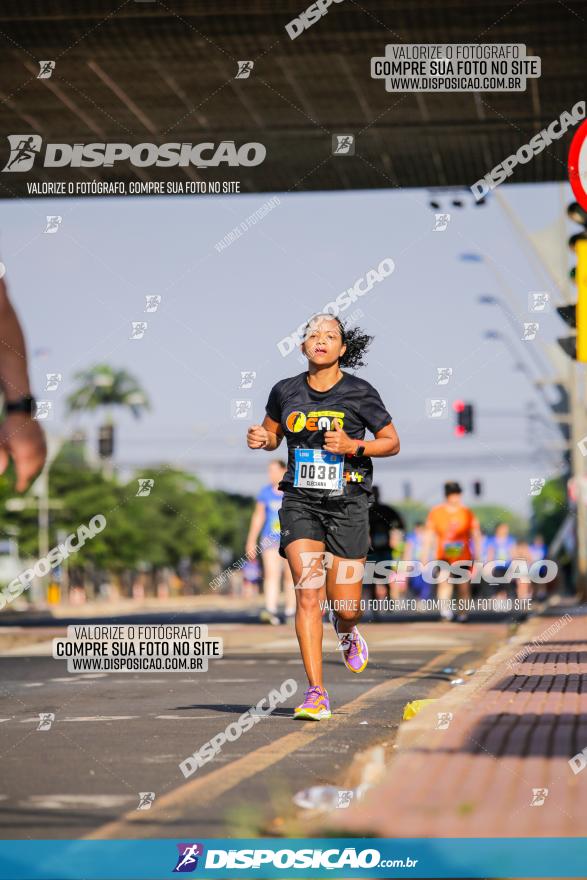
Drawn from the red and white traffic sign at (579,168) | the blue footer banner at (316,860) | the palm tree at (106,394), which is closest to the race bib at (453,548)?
the red and white traffic sign at (579,168)

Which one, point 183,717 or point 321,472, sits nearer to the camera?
point 321,472

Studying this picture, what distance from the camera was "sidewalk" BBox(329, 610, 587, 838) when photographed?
13.9 feet

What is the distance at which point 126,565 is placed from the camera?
7538cm

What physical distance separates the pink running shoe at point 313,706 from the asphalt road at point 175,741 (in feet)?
0.20

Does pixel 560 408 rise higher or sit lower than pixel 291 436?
higher

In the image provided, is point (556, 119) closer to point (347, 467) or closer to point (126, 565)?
point (347, 467)

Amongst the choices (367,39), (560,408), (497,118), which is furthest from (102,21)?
(560,408)

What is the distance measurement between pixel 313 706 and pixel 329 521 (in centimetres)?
87

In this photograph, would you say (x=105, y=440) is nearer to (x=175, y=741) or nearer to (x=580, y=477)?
(x=580, y=477)

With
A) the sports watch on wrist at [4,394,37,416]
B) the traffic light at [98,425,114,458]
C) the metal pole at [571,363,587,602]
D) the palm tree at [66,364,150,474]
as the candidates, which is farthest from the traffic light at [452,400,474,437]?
the palm tree at [66,364,150,474]

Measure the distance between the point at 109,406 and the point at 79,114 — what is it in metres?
76.7

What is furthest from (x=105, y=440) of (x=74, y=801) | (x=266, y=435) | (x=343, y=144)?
(x=74, y=801)

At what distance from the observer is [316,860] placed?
4.02 metres

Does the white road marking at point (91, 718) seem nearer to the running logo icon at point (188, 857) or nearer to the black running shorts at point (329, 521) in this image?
the black running shorts at point (329, 521)
